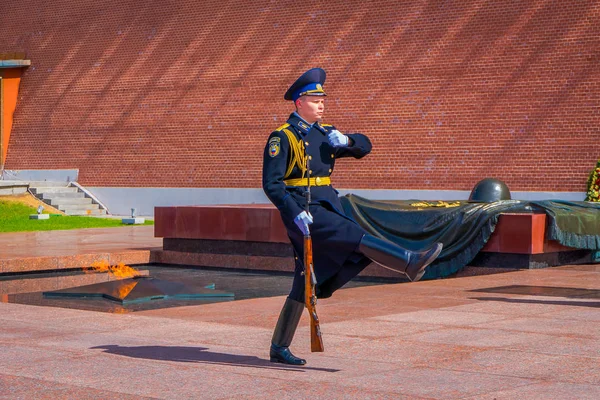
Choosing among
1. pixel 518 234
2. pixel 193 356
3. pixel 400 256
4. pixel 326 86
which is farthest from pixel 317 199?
pixel 326 86

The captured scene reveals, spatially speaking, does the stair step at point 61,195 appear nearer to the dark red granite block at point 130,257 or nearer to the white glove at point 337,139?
the dark red granite block at point 130,257

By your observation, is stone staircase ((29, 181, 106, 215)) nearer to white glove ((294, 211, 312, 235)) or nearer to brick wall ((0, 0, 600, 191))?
brick wall ((0, 0, 600, 191))

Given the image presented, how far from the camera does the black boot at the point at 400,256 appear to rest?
5.41m

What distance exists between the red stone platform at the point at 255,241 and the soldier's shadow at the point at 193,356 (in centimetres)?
660

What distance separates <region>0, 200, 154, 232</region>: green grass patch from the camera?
2136 cm

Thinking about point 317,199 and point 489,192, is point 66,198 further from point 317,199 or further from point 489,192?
point 317,199

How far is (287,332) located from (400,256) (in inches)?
31.9

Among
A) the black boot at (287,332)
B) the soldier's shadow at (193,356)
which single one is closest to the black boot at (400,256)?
the black boot at (287,332)

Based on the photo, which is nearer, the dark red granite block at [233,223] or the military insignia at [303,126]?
the military insignia at [303,126]

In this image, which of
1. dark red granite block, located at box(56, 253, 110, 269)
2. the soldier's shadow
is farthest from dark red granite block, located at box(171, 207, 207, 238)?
the soldier's shadow

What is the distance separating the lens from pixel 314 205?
18.7 ft

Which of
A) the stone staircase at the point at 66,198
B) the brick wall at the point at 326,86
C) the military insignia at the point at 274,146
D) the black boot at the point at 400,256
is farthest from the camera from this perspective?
the stone staircase at the point at 66,198

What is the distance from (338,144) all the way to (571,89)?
50.6 ft

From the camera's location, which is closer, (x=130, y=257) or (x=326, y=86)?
(x=130, y=257)
